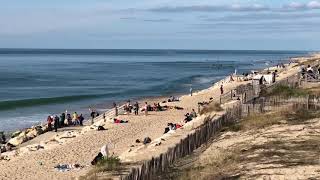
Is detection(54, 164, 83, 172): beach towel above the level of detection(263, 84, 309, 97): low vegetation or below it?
below

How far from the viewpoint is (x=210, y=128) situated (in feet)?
62.7

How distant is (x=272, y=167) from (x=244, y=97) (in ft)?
39.5

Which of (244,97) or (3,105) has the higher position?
(244,97)

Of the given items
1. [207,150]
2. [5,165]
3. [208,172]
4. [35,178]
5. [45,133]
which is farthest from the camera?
[45,133]

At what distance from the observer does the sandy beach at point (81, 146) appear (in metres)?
18.9

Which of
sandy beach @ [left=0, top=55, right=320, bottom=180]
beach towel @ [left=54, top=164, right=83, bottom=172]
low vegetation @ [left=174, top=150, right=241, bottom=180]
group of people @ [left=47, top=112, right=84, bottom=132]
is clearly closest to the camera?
low vegetation @ [left=174, top=150, right=241, bottom=180]

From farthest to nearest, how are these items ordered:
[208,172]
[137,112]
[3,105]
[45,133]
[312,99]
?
[3,105] < [137,112] < [45,133] < [312,99] < [208,172]

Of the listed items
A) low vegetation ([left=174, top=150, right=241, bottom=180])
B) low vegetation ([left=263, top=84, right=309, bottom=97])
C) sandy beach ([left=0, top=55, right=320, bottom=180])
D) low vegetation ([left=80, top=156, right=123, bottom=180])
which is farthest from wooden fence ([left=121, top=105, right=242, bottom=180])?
low vegetation ([left=263, top=84, right=309, bottom=97])

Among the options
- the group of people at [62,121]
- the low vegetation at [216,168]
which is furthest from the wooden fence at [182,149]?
the group of people at [62,121]

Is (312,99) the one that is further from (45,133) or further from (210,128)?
(45,133)

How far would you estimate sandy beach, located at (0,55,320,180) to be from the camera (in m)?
18.9

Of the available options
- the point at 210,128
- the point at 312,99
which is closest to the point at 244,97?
the point at 312,99

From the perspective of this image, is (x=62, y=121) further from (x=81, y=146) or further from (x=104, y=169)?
(x=104, y=169)

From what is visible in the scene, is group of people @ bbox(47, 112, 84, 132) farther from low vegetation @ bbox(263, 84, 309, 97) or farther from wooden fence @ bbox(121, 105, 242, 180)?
wooden fence @ bbox(121, 105, 242, 180)
